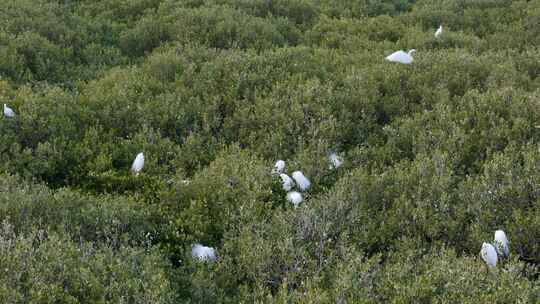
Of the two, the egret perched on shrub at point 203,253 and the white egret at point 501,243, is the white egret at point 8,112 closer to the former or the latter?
the egret perched on shrub at point 203,253

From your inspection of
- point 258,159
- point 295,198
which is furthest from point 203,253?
point 258,159

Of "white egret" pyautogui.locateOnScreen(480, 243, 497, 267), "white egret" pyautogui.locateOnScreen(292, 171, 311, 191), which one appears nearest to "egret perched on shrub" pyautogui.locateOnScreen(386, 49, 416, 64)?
"white egret" pyautogui.locateOnScreen(292, 171, 311, 191)

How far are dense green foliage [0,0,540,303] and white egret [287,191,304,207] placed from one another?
0.38 feet

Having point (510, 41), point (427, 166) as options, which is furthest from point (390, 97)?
point (510, 41)

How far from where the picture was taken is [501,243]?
481 cm

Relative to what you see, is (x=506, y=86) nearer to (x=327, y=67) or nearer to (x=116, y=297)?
(x=327, y=67)

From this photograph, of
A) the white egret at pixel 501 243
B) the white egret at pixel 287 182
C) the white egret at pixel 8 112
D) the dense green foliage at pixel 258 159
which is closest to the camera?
the dense green foliage at pixel 258 159

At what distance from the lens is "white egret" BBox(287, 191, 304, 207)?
5.64 metres

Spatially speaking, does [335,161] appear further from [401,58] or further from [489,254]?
[401,58]

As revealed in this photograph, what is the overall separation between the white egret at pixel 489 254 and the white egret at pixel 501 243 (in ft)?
0.41

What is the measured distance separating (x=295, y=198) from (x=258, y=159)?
1.12m

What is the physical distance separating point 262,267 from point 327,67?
184 inches

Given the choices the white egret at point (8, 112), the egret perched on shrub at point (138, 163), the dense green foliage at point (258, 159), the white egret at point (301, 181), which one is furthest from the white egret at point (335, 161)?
the white egret at point (8, 112)

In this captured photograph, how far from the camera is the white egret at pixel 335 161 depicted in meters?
6.38
